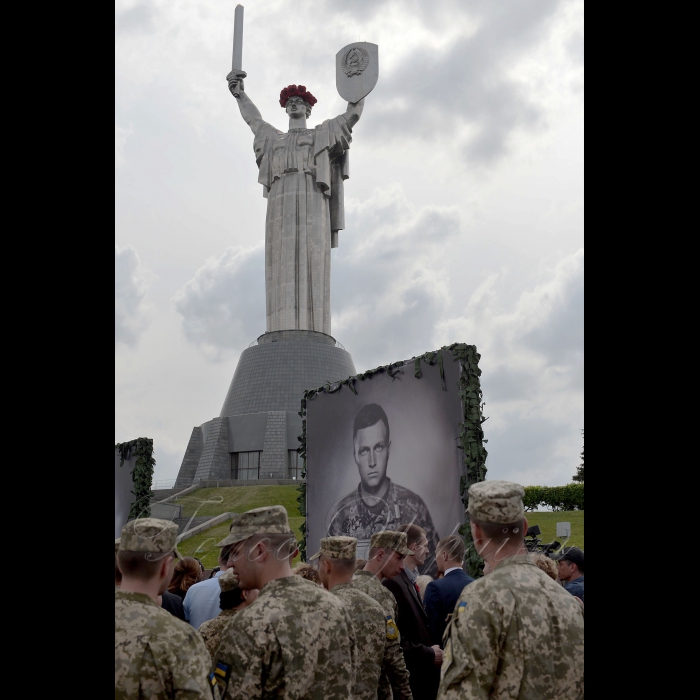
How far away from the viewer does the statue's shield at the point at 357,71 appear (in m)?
32.9

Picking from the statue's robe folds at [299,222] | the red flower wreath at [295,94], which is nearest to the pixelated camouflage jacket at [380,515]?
the statue's robe folds at [299,222]

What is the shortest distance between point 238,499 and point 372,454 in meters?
18.0

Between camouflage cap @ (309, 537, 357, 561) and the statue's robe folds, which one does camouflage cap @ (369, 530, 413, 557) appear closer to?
camouflage cap @ (309, 537, 357, 561)

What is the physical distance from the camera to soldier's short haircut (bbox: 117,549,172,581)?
10.3 ft

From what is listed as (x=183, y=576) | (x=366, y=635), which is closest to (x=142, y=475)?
(x=183, y=576)

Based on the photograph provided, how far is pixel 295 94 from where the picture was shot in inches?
1406

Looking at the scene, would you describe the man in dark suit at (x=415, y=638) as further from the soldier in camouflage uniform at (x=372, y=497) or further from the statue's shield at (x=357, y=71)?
the statue's shield at (x=357, y=71)

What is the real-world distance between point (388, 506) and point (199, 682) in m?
7.45

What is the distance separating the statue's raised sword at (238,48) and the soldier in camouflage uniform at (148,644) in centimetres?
3403

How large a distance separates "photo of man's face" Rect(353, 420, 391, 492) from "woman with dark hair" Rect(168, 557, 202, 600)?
4.76m

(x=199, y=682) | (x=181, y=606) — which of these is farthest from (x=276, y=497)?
(x=199, y=682)

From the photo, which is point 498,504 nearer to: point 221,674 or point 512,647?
point 512,647
